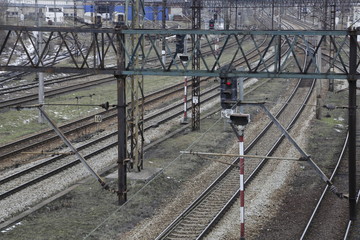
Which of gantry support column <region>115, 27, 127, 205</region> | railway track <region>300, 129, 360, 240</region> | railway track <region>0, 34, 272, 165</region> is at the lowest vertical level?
railway track <region>300, 129, 360, 240</region>

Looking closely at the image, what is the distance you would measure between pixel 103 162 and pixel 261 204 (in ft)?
21.3

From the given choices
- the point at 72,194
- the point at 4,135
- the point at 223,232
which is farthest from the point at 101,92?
the point at 223,232

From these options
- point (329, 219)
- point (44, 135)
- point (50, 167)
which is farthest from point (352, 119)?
point (44, 135)

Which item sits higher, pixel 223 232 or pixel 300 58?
pixel 300 58

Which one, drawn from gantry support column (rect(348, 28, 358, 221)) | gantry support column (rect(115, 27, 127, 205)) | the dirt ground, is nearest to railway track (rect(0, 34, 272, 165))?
the dirt ground

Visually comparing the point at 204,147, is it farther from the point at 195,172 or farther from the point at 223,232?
the point at 223,232

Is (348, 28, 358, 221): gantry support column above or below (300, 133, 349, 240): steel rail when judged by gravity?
above

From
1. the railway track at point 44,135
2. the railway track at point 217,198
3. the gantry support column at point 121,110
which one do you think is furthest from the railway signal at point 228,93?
Answer: the railway track at point 44,135

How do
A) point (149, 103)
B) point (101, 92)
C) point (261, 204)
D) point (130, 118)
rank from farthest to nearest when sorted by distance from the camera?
point (101, 92) → point (149, 103) → point (130, 118) → point (261, 204)

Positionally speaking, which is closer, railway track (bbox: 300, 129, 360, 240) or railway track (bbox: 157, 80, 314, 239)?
railway track (bbox: 300, 129, 360, 240)

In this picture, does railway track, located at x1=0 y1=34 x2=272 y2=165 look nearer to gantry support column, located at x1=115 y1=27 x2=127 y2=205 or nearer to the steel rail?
A: gantry support column, located at x1=115 y1=27 x2=127 y2=205

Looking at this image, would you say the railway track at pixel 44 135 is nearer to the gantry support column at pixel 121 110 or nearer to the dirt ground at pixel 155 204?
the dirt ground at pixel 155 204

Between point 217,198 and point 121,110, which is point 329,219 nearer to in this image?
point 217,198

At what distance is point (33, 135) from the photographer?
2464 cm
